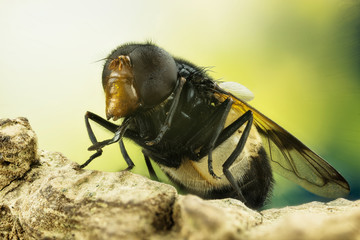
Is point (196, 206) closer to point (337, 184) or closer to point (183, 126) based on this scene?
point (183, 126)

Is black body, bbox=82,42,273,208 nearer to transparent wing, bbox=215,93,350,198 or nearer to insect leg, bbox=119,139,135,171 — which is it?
insect leg, bbox=119,139,135,171

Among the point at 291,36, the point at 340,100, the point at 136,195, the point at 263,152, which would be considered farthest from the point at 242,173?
the point at 291,36

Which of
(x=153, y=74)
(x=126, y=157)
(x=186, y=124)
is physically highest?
(x=153, y=74)

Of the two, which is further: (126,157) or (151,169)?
(151,169)

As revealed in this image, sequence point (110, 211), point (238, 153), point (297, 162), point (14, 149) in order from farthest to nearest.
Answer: point (297, 162) < point (238, 153) < point (14, 149) < point (110, 211)

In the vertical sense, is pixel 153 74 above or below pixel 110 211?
above

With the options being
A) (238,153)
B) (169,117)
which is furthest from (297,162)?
A: (169,117)

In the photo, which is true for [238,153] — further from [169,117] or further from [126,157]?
[126,157]

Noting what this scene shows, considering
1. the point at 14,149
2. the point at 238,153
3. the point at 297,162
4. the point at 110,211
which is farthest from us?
the point at 297,162

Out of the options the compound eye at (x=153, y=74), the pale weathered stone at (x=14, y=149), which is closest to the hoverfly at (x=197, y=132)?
the compound eye at (x=153, y=74)
